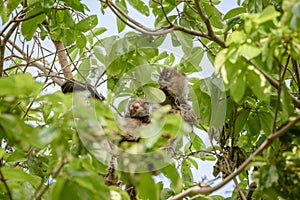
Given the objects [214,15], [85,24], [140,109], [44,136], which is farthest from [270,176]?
[85,24]

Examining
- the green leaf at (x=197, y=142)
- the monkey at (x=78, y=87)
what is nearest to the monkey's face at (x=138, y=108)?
the monkey at (x=78, y=87)

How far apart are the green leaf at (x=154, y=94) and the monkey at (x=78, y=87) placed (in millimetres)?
125

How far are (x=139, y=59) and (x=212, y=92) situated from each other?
8.4 inches

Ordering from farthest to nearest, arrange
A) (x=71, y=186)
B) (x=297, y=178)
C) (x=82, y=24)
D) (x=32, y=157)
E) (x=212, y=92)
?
(x=82, y=24)
(x=212, y=92)
(x=32, y=157)
(x=297, y=178)
(x=71, y=186)

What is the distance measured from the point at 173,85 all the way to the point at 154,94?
0.09 m

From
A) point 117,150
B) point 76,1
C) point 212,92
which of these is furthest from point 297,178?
point 76,1

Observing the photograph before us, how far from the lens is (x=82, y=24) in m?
1.49

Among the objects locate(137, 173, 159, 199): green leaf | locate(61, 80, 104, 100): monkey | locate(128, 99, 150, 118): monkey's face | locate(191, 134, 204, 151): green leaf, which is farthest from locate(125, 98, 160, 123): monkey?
locate(137, 173, 159, 199): green leaf

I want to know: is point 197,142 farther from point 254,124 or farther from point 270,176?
point 270,176

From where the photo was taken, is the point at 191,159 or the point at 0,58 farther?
the point at 191,159

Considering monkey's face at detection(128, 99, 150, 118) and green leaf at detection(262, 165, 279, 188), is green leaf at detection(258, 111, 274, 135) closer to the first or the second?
monkey's face at detection(128, 99, 150, 118)

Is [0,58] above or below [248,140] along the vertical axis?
above

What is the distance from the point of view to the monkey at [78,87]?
1.37 m

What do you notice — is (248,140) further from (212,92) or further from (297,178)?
(297,178)
